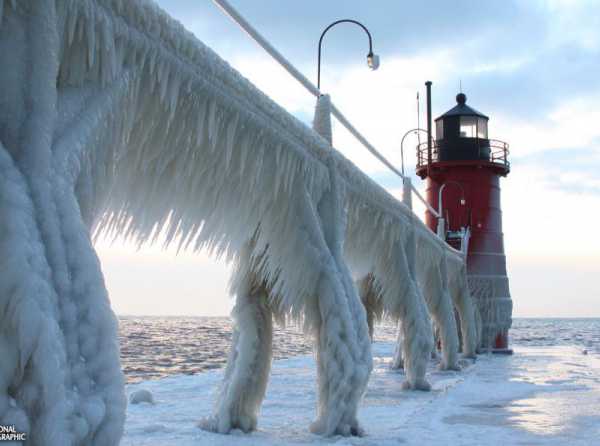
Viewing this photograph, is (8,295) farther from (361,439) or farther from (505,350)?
(505,350)

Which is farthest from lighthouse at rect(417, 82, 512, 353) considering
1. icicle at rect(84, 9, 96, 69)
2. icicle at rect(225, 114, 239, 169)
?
icicle at rect(84, 9, 96, 69)

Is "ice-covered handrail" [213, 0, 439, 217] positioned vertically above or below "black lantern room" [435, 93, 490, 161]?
below

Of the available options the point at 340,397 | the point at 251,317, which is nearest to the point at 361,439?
the point at 340,397

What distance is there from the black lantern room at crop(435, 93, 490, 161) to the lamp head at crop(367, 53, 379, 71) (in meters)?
14.8

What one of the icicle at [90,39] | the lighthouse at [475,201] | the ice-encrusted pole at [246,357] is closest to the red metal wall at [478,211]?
the lighthouse at [475,201]

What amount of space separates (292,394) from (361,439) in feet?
15.3

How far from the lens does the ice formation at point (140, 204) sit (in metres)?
2.57

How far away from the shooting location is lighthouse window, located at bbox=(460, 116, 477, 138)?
25.0 m

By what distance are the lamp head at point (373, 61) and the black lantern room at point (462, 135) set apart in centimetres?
1478

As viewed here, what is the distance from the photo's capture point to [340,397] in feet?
21.0

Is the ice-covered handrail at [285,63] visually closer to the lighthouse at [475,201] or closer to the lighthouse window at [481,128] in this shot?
the lighthouse at [475,201]

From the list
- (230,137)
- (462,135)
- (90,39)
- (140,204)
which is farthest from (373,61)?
(462,135)

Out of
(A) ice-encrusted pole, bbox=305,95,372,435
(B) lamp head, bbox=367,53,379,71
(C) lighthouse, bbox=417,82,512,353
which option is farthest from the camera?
(C) lighthouse, bbox=417,82,512,353

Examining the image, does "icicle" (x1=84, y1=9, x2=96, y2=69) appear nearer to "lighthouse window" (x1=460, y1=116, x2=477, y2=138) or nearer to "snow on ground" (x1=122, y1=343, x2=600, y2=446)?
"snow on ground" (x1=122, y1=343, x2=600, y2=446)
